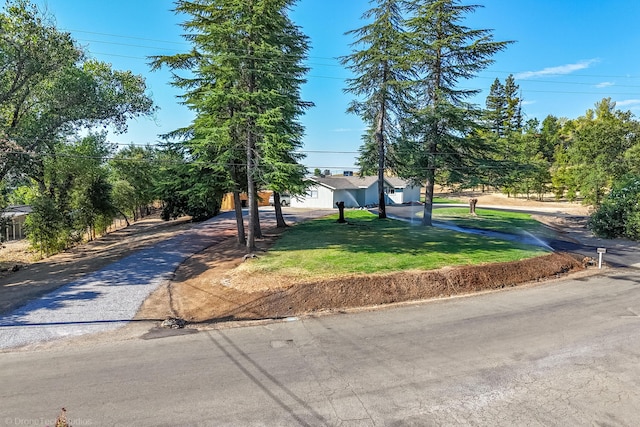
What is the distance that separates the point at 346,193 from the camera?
3725 cm

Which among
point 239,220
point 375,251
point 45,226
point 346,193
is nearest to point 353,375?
point 375,251

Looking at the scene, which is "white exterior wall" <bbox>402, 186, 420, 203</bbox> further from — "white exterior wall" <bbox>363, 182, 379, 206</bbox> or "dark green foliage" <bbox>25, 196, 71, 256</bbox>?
"dark green foliage" <bbox>25, 196, 71, 256</bbox>

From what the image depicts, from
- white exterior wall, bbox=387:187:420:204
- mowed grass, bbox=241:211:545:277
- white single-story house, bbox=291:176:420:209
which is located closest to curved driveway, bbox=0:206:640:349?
mowed grass, bbox=241:211:545:277

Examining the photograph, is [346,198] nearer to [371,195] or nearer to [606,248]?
[371,195]

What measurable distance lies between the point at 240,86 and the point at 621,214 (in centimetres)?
2173

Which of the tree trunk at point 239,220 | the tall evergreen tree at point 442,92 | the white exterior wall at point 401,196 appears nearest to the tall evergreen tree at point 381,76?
the tall evergreen tree at point 442,92

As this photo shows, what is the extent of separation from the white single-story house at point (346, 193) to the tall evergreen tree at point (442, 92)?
1335 cm

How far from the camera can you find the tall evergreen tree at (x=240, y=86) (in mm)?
12344

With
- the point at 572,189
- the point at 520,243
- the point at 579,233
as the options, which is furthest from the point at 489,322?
the point at 572,189

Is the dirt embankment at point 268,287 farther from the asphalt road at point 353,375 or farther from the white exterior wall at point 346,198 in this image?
the white exterior wall at point 346,198

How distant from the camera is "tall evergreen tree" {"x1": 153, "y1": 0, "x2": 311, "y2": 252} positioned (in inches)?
486

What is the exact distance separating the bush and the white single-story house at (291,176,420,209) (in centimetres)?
1464

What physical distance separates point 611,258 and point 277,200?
16.8 m

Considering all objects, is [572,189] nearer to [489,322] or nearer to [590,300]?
[590,300]
